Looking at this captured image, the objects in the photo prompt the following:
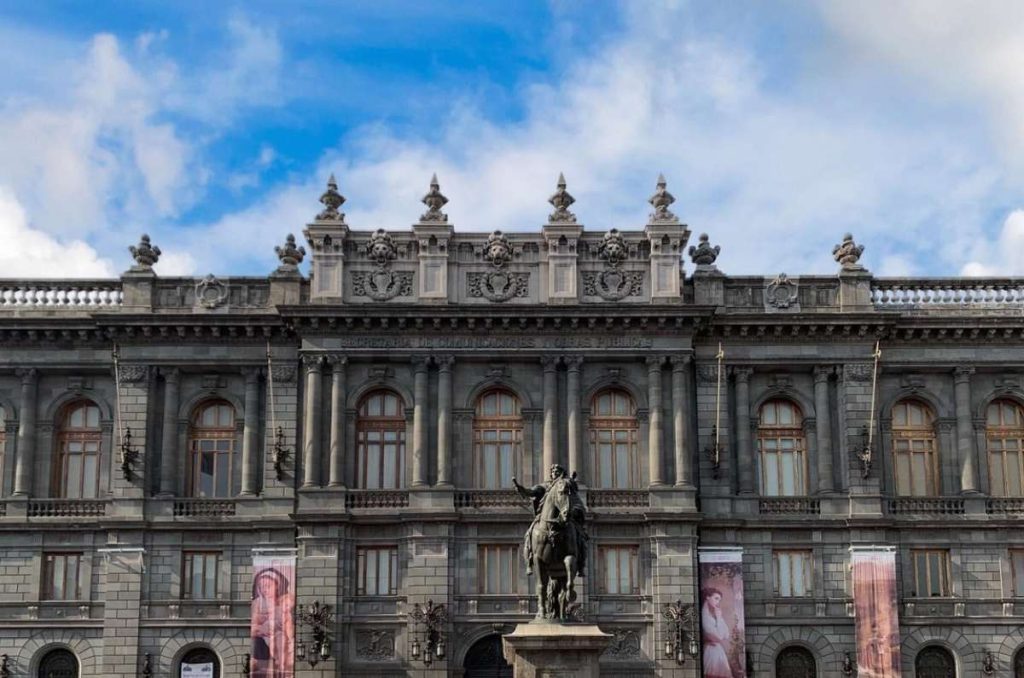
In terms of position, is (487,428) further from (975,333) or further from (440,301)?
(975,333)

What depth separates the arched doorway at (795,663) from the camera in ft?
165

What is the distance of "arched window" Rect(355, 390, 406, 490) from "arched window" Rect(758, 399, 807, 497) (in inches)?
522

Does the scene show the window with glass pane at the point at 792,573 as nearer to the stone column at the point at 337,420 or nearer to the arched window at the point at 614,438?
the arched window at the point at 614,438

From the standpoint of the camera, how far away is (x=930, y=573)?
168ft

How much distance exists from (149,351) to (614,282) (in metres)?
17.2

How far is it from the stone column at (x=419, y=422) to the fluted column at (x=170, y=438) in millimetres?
8741

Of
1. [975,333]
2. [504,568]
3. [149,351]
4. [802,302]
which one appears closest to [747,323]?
[802,302]

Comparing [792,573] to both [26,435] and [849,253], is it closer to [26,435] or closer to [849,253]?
[849,253]

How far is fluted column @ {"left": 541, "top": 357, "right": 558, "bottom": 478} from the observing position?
5078 centimetres

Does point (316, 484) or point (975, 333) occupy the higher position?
point (975, 333)

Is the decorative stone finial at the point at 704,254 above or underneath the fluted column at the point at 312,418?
above

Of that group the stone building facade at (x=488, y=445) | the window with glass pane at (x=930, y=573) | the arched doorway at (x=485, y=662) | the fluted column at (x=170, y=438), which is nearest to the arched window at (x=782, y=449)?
the stone building facade at (x=488, y=445)

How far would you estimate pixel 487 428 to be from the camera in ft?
170

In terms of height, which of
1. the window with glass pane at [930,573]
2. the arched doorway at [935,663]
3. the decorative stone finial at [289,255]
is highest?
the decorative stone finial at [289,255]
